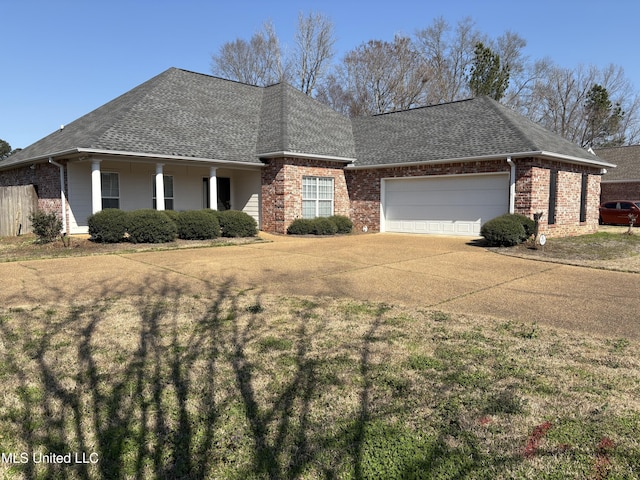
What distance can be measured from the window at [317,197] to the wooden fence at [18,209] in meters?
10.2

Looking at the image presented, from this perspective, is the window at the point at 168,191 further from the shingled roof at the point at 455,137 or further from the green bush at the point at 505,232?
the green bush at the point at 505,232

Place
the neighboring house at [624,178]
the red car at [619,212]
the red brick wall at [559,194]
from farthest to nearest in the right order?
the neighboring house at [624,178] → the red car at [619,212] → the red brick wall at [559,194]

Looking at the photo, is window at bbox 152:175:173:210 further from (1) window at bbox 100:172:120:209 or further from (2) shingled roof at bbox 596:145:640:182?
(2) shingled roof at bbox 596:145:640:182

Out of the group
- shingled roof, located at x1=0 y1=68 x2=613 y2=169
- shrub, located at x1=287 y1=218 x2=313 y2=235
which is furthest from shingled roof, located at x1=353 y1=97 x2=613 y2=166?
shrub, located at x1=287 y1=218 x2=313 y2=235

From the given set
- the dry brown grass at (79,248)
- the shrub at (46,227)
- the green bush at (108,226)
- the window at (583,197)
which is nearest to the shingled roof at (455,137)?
the window at (583,197)

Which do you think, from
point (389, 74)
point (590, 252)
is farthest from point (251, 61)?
point (590, 252)

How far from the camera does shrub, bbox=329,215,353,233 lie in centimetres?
1767

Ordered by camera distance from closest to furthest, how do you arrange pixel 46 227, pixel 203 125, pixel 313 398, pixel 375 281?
pixel 313 398 < pixel 375 281 < pixel 46 227 < pixel 203 125

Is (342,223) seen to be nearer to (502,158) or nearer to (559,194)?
(502,158)

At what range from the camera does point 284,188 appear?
16984 mm

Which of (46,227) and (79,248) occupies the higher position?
(46,227)

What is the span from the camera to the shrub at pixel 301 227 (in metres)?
16.7

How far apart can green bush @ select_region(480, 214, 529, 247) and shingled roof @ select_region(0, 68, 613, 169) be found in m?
2.72

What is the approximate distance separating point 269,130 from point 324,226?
502 cm
